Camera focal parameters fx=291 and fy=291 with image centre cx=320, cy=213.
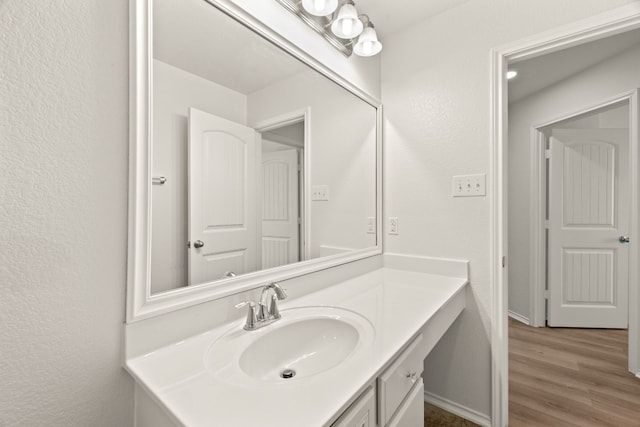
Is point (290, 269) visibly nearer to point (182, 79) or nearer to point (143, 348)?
point (143, 348)

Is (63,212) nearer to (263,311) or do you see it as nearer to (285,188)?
(263,311)

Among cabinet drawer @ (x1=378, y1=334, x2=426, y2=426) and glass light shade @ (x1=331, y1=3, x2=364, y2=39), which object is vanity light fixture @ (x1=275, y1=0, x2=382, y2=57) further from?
cabinet drawer @ (x1=378, y1=334, x2=426, y2=426)

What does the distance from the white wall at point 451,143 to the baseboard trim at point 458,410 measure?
0.09 feet

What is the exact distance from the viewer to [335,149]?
161 cm

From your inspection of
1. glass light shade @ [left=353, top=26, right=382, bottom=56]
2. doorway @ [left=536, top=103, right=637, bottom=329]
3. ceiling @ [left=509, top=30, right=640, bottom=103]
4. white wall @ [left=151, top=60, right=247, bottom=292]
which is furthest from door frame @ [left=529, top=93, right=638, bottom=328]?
white wall @ [left=151, top=60, right=247, bottom=292]

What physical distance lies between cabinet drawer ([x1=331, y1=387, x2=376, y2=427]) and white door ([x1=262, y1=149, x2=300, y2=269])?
624 mm

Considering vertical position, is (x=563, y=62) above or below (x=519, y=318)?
above

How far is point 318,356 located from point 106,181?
825mm

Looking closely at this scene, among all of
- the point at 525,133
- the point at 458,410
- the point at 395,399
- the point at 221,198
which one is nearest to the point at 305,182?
the point at 221,198

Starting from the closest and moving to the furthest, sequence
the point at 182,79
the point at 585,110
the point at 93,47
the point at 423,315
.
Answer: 1. the point at 93,47
2. the point at 182,79
3. the point at 423,315
4. the point at 585,110

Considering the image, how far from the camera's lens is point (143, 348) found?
767mm

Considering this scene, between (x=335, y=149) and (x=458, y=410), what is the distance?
160 cm

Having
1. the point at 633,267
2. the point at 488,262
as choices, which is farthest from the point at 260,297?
the point at 633,267

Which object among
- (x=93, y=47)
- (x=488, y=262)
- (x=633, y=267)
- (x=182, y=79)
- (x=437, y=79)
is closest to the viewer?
(x=93, y=47)
